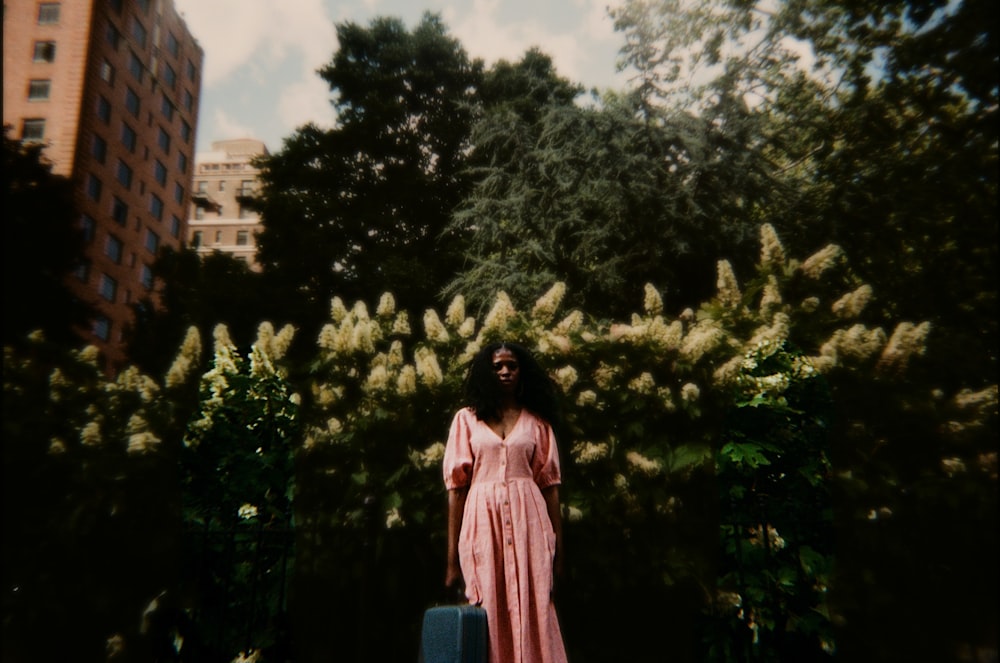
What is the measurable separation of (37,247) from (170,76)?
2004mm

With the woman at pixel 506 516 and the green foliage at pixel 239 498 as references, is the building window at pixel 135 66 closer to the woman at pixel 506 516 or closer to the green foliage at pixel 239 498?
the green foliage at pixel 239 498

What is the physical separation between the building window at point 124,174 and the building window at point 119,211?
133 millimetres

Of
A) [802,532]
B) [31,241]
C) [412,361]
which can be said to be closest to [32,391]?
[31,241]

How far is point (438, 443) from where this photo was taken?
15.4ft

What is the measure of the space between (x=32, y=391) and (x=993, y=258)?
618 cm

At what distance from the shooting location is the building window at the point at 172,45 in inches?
214

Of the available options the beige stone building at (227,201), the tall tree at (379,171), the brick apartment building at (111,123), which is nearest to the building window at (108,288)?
the brick apartment building at (111,123)

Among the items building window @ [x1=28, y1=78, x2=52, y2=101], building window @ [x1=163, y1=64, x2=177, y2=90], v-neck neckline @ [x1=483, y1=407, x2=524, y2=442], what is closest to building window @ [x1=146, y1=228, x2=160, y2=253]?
building window @ [x1=28, y1=78, x2=52, y2=101]

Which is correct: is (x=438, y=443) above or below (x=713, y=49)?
below

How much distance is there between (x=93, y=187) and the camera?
Result: 451 cm

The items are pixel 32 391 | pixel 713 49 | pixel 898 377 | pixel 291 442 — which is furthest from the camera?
pixel 713 49

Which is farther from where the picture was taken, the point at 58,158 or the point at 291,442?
the point at 291,442

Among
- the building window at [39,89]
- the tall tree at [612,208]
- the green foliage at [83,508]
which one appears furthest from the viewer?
the tall tree at [612,208]

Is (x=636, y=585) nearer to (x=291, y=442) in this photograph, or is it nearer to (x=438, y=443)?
(x=438, y=443)
